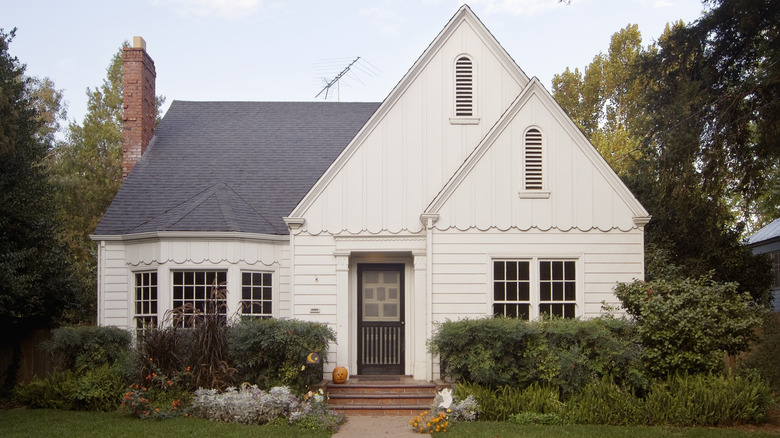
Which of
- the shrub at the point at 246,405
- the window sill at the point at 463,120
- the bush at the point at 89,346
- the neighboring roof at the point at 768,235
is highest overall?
the window sill at the point at 463,120

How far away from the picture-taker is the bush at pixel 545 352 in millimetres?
11859

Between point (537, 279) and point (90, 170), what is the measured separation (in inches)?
888

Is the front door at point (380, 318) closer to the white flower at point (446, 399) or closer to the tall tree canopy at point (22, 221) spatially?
the white flower at point (446, 399)

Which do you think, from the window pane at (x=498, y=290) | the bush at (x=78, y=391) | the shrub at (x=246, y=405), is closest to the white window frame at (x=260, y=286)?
the bush at (x=78, y=391)

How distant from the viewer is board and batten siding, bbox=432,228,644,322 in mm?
13555

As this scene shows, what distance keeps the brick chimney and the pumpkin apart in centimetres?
764

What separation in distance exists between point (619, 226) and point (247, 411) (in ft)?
23.9

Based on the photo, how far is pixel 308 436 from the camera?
34.4 feet

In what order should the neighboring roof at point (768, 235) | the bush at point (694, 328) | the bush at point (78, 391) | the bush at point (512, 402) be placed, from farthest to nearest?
the neighboring roof at point (768, 235)
the bush at point (78, 391)
the bush at point (694, 328)
the bush at point (512, 402)

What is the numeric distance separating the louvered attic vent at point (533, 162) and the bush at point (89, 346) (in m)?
7.96

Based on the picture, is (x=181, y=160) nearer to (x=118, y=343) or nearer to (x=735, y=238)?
(x=118, y=343)

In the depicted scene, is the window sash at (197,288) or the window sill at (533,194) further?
the window sash at (197,288)

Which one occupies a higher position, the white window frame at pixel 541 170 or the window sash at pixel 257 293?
the white window frame at pixel 541 170

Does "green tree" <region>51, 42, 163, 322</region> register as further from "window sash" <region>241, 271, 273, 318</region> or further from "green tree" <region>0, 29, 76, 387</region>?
"window sash" <region>241, 271, 273, 318</region>
